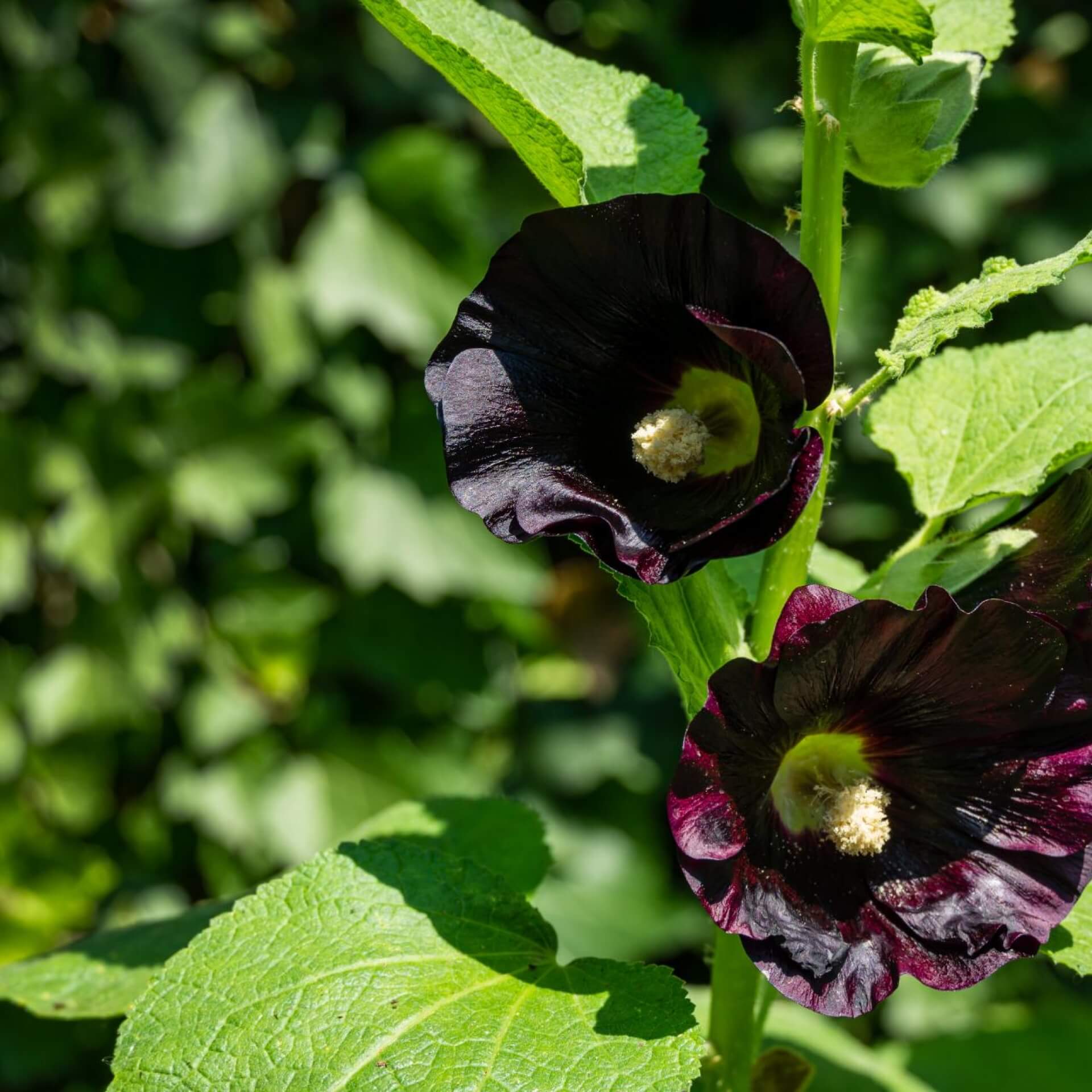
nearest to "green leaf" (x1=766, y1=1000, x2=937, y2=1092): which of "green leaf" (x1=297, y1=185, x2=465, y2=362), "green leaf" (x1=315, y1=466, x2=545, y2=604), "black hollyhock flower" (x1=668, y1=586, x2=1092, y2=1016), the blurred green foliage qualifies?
"black hollyhock flower" (x1=668, y1=586, x2=1092, y2=1016)

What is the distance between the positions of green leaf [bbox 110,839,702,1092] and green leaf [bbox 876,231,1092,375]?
1.10 ft

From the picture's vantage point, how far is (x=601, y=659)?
2.47 m

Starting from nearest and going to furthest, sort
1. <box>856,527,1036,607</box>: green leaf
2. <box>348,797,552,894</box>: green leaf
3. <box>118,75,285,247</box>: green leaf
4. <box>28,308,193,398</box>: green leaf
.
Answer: <box>856,527,1036,607</box>: green leaf, <box>348,797,552,894</box>: green leaf, <box>118,75,285,247</box>: green leaf, <box>28,308,193,398</box>: green leaf

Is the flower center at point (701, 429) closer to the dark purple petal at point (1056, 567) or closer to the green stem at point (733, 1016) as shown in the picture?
the dark purple petal at point (1056, 567)

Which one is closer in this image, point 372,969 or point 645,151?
point 372,969

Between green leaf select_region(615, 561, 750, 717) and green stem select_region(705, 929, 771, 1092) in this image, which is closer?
green leaf select_region(615, 561, 750, 717)

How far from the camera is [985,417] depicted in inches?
35.0

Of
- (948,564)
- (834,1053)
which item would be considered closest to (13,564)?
(834,1053)

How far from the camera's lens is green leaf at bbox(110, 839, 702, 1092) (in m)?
0.64

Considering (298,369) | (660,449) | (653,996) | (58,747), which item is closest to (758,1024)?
(653,996)

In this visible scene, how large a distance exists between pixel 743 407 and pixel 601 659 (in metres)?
1.75

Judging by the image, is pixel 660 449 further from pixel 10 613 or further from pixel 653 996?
pixel 10 613

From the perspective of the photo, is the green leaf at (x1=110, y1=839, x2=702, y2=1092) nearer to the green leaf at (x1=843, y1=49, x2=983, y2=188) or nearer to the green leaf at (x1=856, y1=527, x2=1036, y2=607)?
the green leaf at (x1=856, y1=527, x2=1036, y2=607)

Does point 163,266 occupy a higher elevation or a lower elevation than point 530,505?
lower
